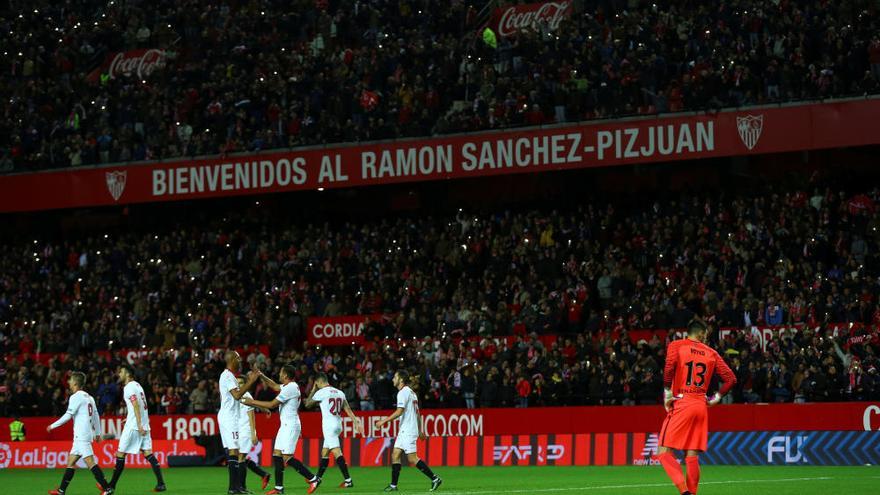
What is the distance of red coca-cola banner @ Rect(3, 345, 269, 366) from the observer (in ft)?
126

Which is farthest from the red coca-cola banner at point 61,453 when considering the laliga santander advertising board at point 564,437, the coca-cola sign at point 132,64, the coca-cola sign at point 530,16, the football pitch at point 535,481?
the coca-cola sign at point 132,64

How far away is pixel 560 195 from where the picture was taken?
141 feet

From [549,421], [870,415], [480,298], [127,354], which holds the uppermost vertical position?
[480,298]

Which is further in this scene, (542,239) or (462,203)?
(462,203)

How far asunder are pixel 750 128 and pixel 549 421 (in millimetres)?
10010

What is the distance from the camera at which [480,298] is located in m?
37.6

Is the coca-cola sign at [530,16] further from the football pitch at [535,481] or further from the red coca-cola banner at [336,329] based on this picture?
the football pitch at [535,481]

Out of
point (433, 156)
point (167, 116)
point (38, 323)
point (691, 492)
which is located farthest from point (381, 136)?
point (691, 492)

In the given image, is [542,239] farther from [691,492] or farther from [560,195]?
[691,492]

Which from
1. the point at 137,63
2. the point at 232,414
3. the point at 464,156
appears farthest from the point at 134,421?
the point at 137,63

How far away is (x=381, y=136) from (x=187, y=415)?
10469mm

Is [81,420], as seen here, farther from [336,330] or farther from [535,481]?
[336,330]

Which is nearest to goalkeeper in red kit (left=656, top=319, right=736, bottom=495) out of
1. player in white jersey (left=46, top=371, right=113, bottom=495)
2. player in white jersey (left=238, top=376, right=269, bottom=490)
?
player in white jersey (left=238, top=376, right=269, bottom=490)

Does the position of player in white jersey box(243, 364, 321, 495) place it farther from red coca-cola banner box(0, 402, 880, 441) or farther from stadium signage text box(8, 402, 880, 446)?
stadium signage text box(8, 402, 880, 446)
